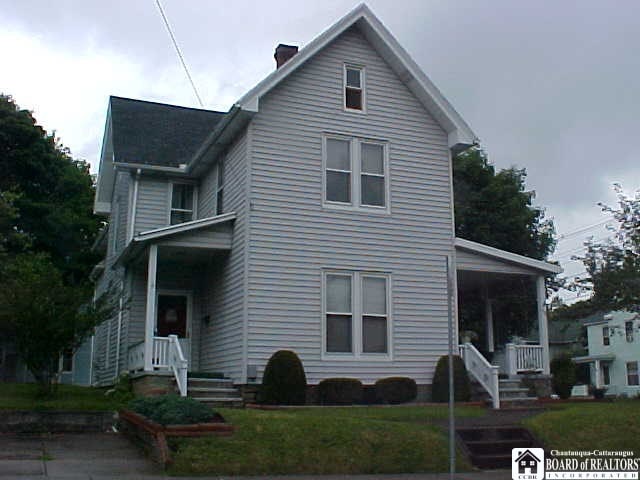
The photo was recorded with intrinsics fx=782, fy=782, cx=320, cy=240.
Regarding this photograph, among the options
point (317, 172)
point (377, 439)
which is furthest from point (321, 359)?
point (377, 439)

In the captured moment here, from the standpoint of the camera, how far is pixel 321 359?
17.5 meters

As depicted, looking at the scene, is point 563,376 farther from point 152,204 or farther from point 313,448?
point 152,204

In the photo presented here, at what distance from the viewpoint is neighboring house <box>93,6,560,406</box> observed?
1744cm

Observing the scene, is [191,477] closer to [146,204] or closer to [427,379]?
[427,379]

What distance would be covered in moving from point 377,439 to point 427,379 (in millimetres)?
6625

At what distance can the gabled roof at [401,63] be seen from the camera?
1850 cm

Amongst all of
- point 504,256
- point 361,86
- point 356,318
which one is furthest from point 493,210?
point 356,318

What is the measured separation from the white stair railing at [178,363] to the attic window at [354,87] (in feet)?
23.3

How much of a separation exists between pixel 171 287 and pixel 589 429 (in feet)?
38.8

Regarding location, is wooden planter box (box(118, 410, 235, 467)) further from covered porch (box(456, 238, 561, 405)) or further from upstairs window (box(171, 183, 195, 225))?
upstairs window (box(171, 183, 195, 225))

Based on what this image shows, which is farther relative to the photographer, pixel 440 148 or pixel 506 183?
pixel 506 183

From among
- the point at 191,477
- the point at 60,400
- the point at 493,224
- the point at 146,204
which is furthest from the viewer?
the point at 493,224

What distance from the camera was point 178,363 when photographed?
16.2 metres

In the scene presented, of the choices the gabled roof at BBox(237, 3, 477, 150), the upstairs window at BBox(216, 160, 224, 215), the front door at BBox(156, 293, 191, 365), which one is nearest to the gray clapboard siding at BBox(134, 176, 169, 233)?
the front door at BBox(156, 293, 191, 365)
